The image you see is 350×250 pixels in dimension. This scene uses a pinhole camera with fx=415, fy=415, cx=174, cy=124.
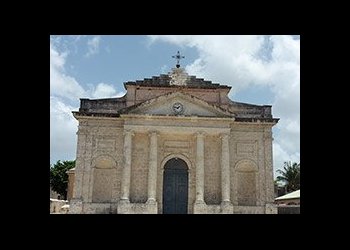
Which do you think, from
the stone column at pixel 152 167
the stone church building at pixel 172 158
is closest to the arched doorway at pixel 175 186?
the stone church building at pixel 172 158

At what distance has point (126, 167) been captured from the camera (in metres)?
20.9

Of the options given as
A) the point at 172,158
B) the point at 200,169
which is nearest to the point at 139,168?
the point at 172,158

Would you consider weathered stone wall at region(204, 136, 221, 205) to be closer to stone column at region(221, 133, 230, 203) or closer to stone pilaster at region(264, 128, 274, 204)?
stone column at region(221, 133, 230, 203)

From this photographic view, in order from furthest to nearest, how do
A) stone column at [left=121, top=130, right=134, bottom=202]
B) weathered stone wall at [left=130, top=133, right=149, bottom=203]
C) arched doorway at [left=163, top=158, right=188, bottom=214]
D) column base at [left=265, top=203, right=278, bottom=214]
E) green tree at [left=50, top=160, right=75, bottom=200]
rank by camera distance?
green tree at [left=50, top=160, right=75, bottom=200], arched doorway at [left=163, top=158, right=188, bottom=214], weathered stone wall at [left=130, top=133, right=149, bottom=203], column base at [left=265, top=203, right=278, bottom=214], stone column at [left=121, top=130, right=134, bottom=202]

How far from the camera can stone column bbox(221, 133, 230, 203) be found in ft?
68.2

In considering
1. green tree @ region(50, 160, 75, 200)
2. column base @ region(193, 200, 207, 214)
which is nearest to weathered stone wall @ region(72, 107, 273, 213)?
column base @ region(193, 200, 207, 214)

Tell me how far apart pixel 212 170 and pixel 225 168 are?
87 centimetres

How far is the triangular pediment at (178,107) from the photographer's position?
21.3 meters

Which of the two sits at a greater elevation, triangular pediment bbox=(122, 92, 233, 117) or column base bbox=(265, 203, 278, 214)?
triangular pediment bbox=(122, 92, 233, 117)

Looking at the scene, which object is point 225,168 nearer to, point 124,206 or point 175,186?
point 175,186

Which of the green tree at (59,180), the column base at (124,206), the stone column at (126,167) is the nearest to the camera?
the column base at (124,206)

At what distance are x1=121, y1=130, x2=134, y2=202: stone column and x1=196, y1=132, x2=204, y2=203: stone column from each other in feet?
11.3

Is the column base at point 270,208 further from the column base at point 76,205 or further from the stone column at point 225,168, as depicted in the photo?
the column base at point 76,205
